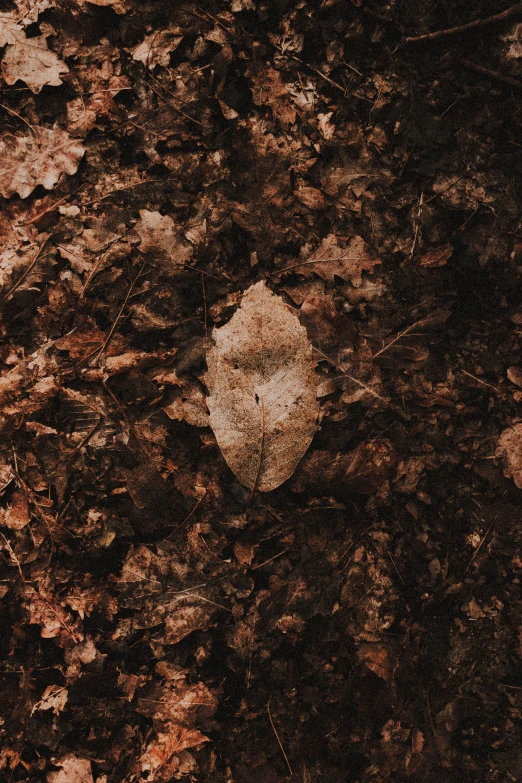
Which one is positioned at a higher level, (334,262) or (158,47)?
(158,47)

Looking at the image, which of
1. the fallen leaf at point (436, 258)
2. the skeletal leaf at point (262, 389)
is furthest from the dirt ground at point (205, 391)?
the skeletal leaf at point (262, 389)

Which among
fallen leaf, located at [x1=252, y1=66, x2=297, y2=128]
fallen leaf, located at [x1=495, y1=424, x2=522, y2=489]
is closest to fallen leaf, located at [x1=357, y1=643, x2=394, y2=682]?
fallen leaf, located at [x1=495, y1=424, x2=522, y2=489]

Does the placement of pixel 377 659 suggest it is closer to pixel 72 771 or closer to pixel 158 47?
pixel 72 771

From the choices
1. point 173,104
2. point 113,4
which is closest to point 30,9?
point 113,4

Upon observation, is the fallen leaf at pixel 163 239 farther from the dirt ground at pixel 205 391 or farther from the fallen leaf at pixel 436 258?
the fallen leaf at pixel 436 258

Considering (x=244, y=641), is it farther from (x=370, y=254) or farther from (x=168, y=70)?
(x=168, y=70)

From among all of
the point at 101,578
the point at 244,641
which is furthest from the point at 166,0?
the point at 244,641
